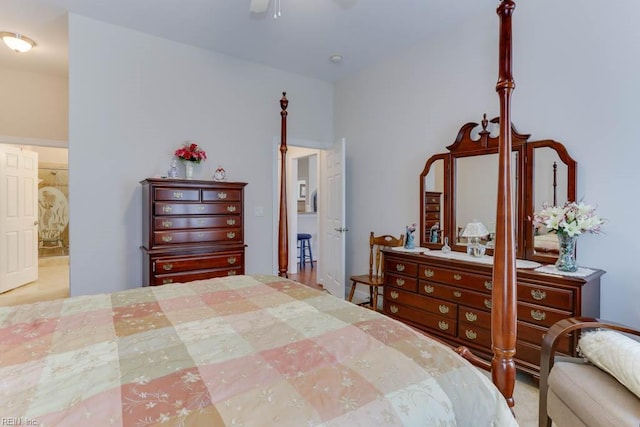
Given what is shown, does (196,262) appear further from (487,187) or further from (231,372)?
(487,187)

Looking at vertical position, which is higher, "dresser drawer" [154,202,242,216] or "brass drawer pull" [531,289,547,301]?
"dresser drawer" [154,202,242,216]

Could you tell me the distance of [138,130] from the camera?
334 cm

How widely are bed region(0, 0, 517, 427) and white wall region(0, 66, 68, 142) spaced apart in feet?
12.6

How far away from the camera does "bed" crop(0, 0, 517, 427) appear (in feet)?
2.44

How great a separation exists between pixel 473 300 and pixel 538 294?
1.51ft

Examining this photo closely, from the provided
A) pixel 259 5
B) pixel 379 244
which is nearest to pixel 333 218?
pixel 379 244

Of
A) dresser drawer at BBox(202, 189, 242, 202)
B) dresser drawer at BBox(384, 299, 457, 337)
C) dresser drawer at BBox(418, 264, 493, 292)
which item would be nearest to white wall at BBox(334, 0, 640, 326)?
dresser drawer at BBox(418, 264, 493, 292)

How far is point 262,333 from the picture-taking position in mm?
1169

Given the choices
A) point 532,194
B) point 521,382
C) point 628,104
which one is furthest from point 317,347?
point 628,104

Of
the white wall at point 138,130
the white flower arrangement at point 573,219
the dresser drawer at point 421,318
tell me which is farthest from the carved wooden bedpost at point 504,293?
the white wall at point 138,130

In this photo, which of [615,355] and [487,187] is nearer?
[615,355]

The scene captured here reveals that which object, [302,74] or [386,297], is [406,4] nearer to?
[302,74]

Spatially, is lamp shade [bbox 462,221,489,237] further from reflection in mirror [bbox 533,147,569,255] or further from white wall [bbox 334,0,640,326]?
white wall [bbox 334,0,640,326]

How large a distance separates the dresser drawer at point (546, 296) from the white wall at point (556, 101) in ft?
1.58
